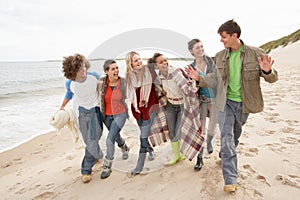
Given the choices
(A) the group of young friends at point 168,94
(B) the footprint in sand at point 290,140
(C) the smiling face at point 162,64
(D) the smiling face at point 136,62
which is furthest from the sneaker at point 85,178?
(B) the footprint in sand at point 290,140

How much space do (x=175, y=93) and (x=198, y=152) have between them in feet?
2.69

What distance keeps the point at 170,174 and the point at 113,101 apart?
1188 millimetres

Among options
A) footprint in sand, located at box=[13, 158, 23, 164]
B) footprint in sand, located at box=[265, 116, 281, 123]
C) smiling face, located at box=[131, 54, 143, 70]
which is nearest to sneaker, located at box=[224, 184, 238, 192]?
smiling face, located at box=[131, 54, 143, 70]

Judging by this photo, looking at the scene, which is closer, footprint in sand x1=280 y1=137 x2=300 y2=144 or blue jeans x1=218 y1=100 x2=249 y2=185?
blue jeans x1=218 y1=100 x2=249 y2=185

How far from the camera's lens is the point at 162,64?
114 inches

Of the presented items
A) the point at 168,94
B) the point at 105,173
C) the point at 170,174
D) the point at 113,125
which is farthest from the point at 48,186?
the point at 168,94

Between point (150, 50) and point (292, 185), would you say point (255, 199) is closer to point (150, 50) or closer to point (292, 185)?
point (292, 185)

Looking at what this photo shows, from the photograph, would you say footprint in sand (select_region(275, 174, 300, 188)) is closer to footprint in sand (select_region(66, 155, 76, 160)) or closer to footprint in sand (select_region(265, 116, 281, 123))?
footprint in sand (select_region(265, 116, 281, 123))

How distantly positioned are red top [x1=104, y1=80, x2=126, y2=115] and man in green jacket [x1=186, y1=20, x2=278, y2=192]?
0.98 metres

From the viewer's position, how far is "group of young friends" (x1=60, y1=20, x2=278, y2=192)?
96.3 inches

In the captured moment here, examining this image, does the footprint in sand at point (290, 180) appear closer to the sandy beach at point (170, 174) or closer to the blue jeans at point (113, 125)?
the sandy beach at point (170, 174)

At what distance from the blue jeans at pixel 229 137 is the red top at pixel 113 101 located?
4.13 feet

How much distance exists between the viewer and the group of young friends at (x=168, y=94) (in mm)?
2445

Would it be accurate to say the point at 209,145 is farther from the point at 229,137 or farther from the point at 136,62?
the point at 136,62
